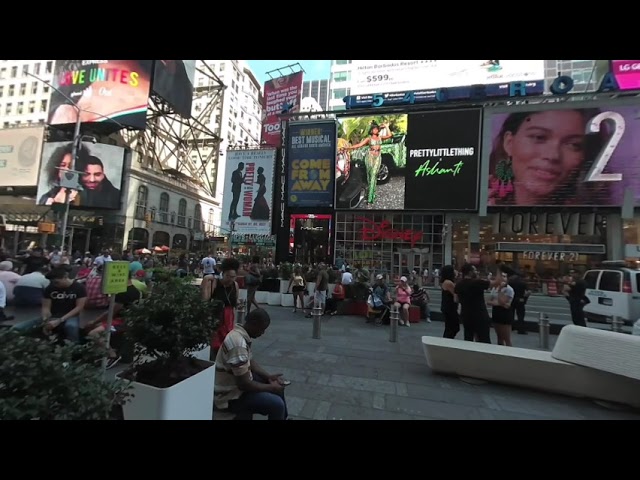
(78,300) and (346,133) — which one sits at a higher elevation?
(346,133)

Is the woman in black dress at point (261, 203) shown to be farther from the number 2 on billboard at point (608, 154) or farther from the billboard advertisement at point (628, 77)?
the billboard advertisement at point (628, 77)

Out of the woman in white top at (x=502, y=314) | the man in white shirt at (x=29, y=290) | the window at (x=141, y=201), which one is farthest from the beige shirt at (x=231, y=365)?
the window at (x=141, y=201)

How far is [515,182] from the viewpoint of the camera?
78.2 feet

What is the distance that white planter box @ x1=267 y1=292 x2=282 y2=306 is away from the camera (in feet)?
43.8

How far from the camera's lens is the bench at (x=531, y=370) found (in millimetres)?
4543

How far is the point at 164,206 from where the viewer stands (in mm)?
45031

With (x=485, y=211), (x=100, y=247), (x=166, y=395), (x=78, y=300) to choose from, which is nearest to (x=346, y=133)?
(x=485, y=211)

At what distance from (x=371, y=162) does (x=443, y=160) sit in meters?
5.34

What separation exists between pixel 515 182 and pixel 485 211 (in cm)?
285

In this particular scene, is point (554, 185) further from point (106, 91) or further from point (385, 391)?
point (106, 91)

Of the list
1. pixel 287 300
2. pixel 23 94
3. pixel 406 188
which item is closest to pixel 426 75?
pixel 406 188

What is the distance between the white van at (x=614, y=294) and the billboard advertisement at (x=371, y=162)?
1539 cm

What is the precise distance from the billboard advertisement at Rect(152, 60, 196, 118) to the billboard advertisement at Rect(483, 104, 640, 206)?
36754mm
